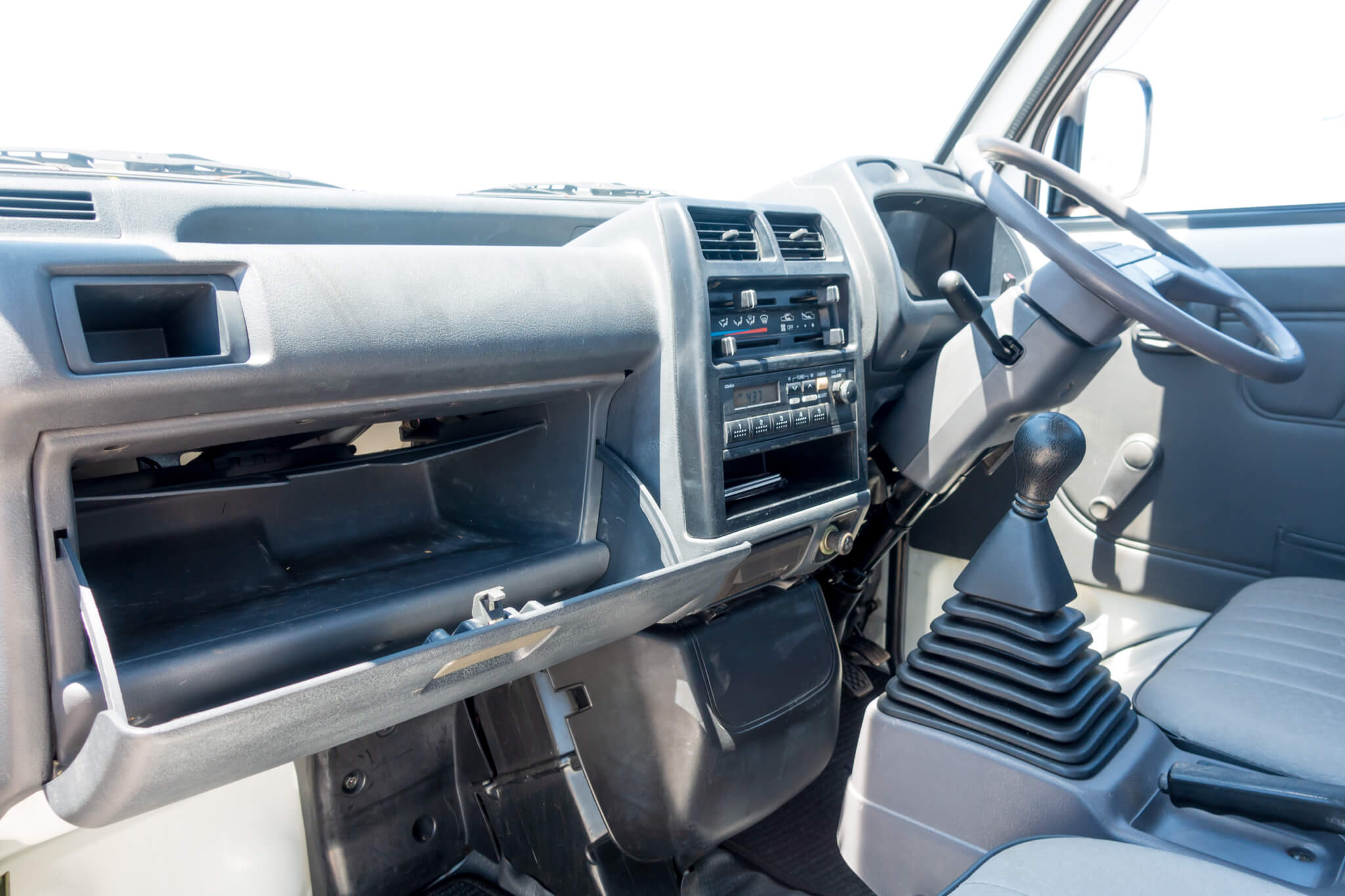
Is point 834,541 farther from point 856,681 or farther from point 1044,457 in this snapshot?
point 856,681

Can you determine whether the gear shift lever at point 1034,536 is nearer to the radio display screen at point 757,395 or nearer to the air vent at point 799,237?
the radio display screen at point 757,395

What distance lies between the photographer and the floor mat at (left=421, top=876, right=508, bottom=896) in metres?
1.70

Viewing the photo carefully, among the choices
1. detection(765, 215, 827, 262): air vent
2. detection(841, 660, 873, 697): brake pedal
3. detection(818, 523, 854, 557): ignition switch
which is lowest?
detection(841, 660, 873, 697): brake pedal

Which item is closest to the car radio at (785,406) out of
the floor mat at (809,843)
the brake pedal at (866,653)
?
the floor mat at (809,843)

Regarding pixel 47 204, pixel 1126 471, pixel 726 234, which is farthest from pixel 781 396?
pixel 1126 471

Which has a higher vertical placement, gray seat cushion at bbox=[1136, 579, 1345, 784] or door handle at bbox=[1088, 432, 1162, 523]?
door handle at bbox=[1088, 432, 1162, 523]

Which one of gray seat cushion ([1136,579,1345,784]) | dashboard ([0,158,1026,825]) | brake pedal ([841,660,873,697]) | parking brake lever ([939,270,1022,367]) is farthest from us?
brake pedal ([841,660,873,697])

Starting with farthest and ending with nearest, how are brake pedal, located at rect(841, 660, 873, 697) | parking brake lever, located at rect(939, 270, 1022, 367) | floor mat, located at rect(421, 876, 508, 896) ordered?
brake pedal, located at rect(841, 660, 873, 697) → floor mat, located at rect(421, 876, 508, 896) → parking brake lever, located at rect(939, 270, 1022, 367)

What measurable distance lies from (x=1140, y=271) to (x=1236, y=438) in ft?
2.35

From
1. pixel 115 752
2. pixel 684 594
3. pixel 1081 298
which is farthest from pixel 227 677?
pixel 1081 298

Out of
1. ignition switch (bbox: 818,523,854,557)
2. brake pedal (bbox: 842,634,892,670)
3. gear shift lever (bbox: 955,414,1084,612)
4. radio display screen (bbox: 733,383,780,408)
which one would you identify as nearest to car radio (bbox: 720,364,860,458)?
radio display screen (bbox: 733,383,780,408)

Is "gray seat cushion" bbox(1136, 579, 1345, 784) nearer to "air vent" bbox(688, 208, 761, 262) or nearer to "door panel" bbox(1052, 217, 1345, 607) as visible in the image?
"door panel" bbox(1052, 217, 1345, 607)

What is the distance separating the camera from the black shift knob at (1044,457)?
121 centimetres

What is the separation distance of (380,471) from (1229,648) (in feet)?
4.51
